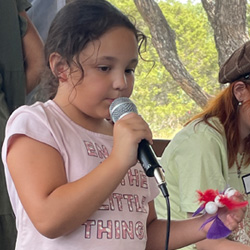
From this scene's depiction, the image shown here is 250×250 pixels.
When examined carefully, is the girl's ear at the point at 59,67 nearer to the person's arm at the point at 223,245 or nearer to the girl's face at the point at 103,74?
the girl's face at the point at 103,74

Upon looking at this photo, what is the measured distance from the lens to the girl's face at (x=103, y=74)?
1139 millimetres

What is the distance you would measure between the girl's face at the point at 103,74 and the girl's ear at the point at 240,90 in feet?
3.03

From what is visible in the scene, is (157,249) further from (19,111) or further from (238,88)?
(238,88)

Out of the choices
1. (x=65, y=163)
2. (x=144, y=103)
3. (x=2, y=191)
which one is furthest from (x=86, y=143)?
(x=144, y=103)

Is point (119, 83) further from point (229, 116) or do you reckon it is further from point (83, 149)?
point (229, 116)

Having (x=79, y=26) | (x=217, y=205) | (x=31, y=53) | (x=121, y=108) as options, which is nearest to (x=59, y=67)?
(x=79, y=26)

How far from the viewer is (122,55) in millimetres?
1156

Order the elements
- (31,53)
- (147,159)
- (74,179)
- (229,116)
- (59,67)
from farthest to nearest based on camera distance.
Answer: (229,116) → (31,53) → (59,67) → (74,179) → (147,159)

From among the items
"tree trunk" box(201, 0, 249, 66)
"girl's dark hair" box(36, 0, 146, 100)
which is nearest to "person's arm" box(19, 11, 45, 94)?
"girl's dark hair" box(36, 0, 146, 100)

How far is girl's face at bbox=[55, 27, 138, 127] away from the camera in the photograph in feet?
3.74

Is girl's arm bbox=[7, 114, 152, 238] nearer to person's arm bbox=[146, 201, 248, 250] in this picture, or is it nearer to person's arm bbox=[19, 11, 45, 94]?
person's arm bbox=[146, 201, 248, 250]

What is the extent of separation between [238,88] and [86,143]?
40.1 inches

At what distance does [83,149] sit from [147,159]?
199mm

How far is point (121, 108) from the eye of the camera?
1.08 metres
